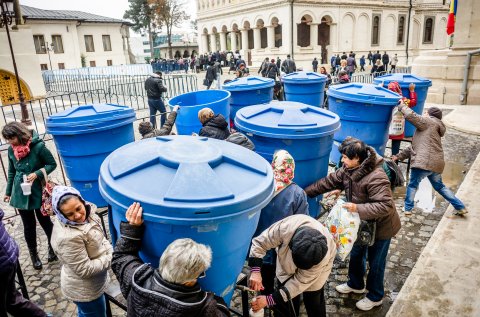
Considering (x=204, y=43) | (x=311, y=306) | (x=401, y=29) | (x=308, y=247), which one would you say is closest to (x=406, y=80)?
(x=311, y=306)

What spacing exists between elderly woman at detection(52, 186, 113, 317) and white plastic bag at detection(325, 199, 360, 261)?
184 centimetres

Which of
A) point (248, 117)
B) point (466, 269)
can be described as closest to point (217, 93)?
point (248, 117)

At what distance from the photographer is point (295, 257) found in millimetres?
2242

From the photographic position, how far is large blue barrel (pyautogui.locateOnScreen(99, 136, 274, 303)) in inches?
74.9

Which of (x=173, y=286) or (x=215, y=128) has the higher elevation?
(x=215, y=128)

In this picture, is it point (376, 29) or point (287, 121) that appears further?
point (376, 29)

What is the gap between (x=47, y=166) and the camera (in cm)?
388

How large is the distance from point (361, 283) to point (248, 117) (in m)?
2.11

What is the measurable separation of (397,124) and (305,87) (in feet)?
7.64

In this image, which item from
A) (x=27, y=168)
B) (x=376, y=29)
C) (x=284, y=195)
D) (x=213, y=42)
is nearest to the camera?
Result: (x=284, y=195)

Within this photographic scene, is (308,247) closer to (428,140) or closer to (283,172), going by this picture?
(283,172)

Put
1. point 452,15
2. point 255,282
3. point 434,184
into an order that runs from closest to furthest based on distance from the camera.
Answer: point 255,282 → point 434,184 → point 452,15

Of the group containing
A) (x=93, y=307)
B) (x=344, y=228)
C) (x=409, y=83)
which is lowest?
(x=93, y=307)

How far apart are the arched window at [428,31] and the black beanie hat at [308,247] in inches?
1773
